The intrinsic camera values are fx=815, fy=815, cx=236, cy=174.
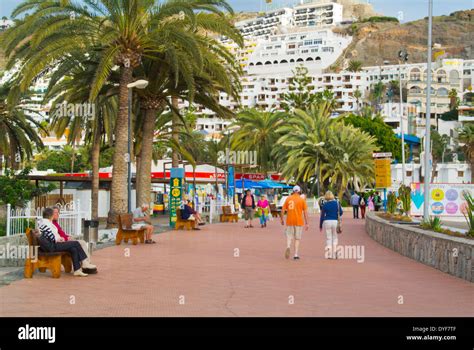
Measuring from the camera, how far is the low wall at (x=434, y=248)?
13.2 m

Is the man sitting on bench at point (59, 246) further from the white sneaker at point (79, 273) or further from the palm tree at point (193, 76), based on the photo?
the palm tree at point (193, 76)

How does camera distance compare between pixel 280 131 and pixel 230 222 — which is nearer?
pixel 230 222

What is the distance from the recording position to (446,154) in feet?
474

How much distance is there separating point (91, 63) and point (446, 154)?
406 feet

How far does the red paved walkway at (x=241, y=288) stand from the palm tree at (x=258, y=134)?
54326mm

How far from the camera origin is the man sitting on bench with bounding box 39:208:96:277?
12922 millimetres

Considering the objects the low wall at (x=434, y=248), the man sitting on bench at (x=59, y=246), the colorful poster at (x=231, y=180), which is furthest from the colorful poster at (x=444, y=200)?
the man sitting on bench at (x=59, y=246)

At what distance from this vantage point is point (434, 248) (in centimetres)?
1547

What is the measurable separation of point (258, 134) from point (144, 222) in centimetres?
5113

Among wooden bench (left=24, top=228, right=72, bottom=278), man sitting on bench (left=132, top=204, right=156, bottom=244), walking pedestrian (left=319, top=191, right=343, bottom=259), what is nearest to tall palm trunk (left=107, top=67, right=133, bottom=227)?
man sitting on bench (left=132, top=204, right=156, bottom=244)

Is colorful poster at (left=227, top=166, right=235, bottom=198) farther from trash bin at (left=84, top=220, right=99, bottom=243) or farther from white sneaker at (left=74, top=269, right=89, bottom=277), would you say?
white sneaker at (left=74, top=269, right=89, bottom=277)
